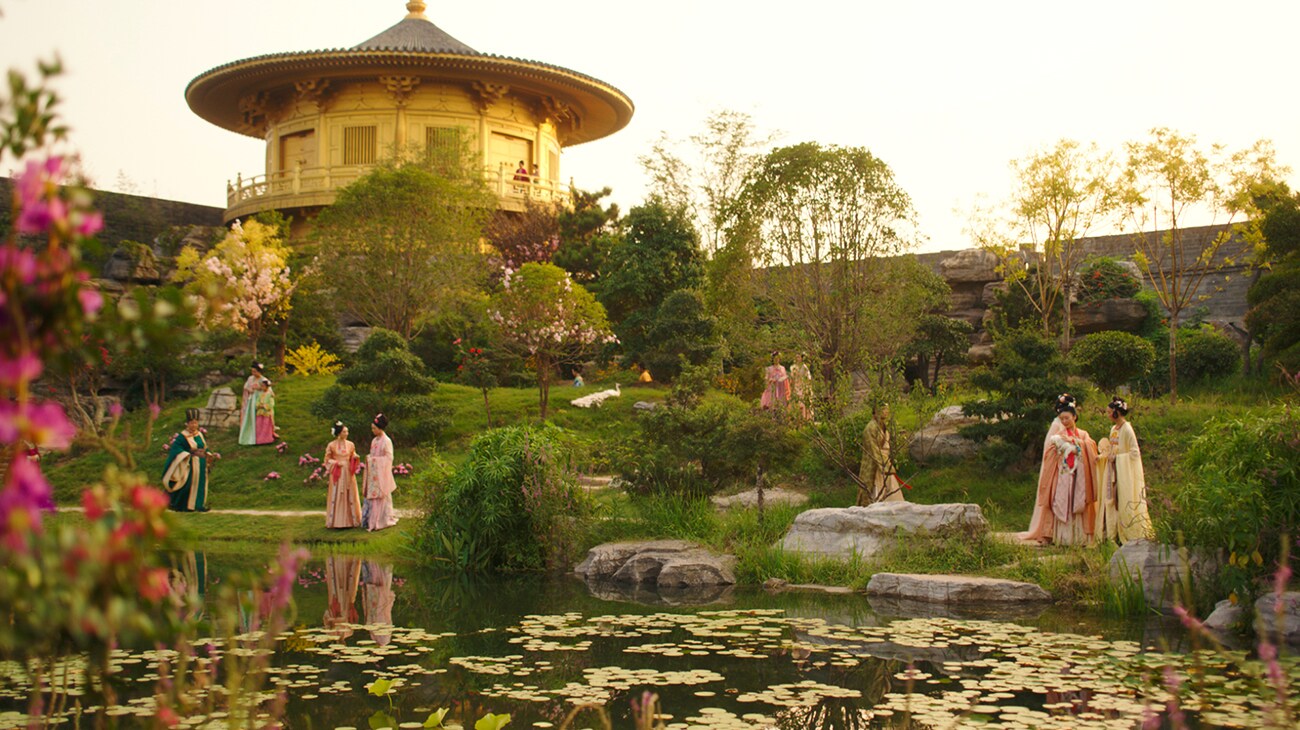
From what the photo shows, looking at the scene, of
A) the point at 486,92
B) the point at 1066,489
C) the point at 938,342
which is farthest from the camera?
the point at 486,92

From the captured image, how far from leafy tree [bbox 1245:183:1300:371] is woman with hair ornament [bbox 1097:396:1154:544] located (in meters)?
5.20

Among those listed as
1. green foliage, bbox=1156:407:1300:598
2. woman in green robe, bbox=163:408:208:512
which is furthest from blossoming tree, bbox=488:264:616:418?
green foliage, bbox=1156:407:1300:598

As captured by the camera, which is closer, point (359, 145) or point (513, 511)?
point (513, 511)

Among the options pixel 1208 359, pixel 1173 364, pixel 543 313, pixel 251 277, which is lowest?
pixel 1173 364

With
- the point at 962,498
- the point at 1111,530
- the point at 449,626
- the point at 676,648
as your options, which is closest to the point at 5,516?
the point at 676,648

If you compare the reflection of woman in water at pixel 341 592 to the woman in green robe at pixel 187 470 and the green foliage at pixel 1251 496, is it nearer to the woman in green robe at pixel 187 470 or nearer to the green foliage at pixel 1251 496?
the woman in green robe at pixel 187 470

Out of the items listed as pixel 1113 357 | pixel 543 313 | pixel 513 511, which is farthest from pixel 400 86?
pixel 513 511

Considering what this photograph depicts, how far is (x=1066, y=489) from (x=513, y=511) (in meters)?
5.17

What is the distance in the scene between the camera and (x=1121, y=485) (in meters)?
10.4

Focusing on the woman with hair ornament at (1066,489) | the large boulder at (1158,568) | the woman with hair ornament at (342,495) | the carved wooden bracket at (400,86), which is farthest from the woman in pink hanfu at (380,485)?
the carved wooden bracket at (400,86)

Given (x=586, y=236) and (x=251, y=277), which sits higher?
(x=586, y=236)

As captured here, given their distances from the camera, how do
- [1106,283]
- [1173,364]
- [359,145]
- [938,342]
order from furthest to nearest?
[359,145] < [1106,283] < [938,342] < [1173,364]

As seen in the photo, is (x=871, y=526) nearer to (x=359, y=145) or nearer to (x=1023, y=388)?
(x=1023, y=388)

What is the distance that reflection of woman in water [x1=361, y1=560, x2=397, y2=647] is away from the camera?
7.28m
